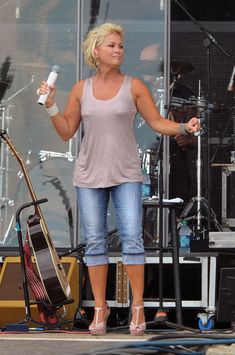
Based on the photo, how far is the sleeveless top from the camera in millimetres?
5559

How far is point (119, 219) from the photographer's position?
563 centimetres

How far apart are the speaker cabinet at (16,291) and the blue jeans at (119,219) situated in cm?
145

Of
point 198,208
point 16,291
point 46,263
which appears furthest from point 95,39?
point 198,208

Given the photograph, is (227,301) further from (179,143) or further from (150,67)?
(150,67)

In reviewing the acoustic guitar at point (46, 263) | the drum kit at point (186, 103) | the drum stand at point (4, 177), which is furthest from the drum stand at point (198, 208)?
the acoustic guitar at point (46, 263)

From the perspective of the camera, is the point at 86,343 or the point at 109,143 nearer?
the point at 86,343

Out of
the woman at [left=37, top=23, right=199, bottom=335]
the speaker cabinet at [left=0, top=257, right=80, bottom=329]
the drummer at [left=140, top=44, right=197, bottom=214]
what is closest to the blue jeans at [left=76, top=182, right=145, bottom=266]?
the woman at [left=37, top=23, right=199, bottom=335]

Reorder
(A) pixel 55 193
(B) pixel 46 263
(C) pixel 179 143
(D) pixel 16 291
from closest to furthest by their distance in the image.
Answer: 1. (B) pixel 46 263
2. (D) pixel 16 291
3. (A) pixel 55 193
4. (C) pixel 179 143

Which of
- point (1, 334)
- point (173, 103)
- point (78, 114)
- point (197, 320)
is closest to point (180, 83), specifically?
point (173, 103)

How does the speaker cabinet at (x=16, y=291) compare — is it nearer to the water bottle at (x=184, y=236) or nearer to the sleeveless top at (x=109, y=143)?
the water bottle at (x=184, y=236)

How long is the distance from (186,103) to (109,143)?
319 centimetres

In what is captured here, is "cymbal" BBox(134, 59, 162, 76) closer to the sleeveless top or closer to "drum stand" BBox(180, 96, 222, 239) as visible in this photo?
"drum stand" BBox(180, 96, 222, 239)

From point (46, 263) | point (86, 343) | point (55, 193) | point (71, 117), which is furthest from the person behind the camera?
point (55, 193)

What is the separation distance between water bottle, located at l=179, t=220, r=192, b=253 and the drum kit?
6cm
